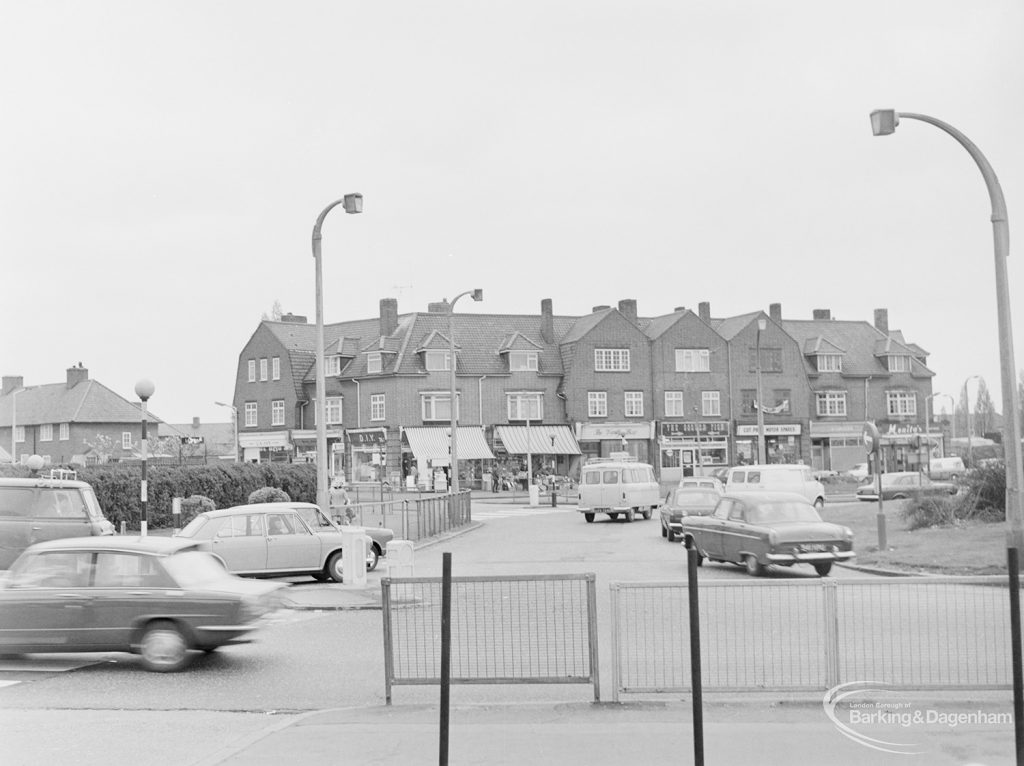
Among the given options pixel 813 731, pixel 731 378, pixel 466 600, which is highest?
pixel 731 378

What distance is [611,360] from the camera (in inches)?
2685

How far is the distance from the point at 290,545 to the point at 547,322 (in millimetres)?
51402

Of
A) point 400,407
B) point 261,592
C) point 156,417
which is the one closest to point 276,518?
point 261,592

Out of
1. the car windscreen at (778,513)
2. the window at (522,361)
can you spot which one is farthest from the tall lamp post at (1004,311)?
the window at (522,361)

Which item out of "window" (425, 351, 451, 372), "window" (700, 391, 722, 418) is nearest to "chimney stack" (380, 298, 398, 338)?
"window" (425, 351, 451, 372)

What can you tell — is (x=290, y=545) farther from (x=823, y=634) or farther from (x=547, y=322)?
(x=547, y=322)

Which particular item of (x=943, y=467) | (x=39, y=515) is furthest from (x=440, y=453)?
(x=39, y=515)

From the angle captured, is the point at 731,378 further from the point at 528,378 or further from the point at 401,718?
the point at 401,718

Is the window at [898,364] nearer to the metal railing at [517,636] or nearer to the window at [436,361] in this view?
the window at [436,361]

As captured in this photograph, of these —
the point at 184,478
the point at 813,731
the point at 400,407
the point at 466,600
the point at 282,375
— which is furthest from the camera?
the point at 282,375

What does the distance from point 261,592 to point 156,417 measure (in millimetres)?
76679

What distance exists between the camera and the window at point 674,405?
69.1m

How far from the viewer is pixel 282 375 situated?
70250mm

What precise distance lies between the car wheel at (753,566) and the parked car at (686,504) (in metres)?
7.28
